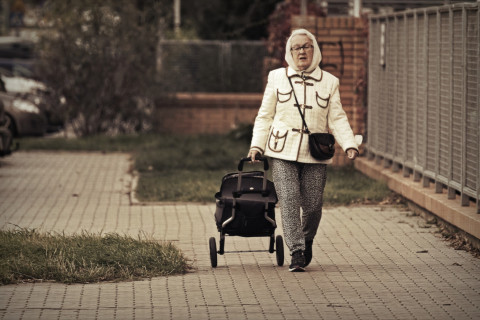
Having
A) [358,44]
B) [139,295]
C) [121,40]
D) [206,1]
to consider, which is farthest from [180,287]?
[206,1]

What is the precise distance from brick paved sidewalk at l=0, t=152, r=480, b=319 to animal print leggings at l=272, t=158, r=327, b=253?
29cm

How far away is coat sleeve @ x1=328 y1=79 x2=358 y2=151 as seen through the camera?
Answer: 26.5 feet

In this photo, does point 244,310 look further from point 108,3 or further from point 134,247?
point 108,3

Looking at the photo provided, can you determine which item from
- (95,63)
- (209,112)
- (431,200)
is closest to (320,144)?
(431,200)

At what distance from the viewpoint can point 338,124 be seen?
320 inches

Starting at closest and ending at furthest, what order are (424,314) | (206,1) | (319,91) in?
(424,314) → (319,91) → (206,1)

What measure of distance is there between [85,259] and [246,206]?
1.27 meters

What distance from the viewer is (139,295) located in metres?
7.19

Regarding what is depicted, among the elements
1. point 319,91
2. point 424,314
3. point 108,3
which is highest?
point 108,3

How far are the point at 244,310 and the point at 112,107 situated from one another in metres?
14.4

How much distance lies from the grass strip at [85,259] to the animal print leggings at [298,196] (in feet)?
2.79

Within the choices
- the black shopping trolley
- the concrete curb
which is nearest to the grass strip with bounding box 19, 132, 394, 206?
the concrete curb

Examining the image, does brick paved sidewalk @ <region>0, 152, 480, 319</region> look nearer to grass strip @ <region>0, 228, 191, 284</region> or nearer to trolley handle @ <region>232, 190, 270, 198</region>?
grass strip @ <region>0, 228, 191, 284</region>

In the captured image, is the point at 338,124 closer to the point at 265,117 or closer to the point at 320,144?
the point at 320,144
